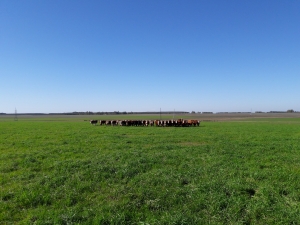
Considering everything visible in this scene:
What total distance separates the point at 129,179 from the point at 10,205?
11.4 feet

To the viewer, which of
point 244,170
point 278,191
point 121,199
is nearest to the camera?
point 121,199

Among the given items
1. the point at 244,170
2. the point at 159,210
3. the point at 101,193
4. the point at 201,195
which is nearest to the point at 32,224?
the point at 101,193

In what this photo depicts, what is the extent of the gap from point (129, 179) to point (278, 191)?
460 cm

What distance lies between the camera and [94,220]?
4824 mm

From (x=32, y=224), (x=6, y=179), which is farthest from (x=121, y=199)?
(x=6, y=179)

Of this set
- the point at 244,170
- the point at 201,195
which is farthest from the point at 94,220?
the point at 244,170

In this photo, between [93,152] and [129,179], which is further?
[93,152]

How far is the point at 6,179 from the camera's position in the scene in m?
7.59

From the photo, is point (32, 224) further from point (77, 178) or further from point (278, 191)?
point (278, 191)

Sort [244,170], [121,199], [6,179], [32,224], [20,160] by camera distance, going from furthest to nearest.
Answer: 1. [20,160]
2. [244,170]
3. [6,179]
4. [121,199]
5. [32,224]

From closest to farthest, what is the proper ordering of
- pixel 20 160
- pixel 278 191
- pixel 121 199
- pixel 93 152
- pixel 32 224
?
pixel 32 224
pixel 121 199
pixel 278 191
pixel 20 160
pixel 93 152

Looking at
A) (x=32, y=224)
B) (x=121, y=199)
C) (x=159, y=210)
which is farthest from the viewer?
(x=121, y=199)

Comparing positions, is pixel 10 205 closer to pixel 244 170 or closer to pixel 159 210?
pixel 159 210

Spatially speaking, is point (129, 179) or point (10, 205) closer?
point (10, 205)
